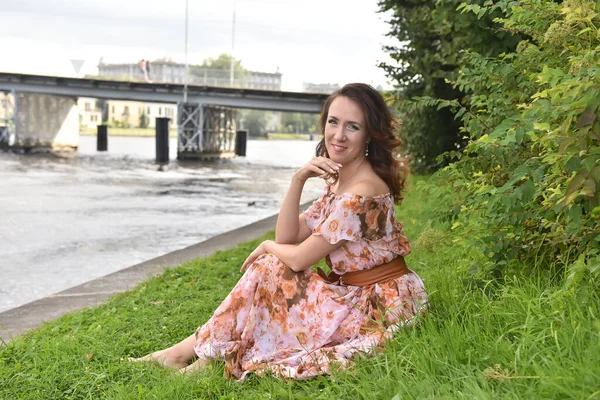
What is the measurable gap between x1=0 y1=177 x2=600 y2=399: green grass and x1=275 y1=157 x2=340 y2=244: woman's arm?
0.78 meters

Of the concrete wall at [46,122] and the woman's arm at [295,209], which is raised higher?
the woman's arm at [295,209]

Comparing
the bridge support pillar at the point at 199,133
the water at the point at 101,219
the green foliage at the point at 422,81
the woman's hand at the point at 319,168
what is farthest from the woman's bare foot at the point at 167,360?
the bridge support pillar at the point at 199,133

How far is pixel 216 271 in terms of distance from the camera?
313 inches

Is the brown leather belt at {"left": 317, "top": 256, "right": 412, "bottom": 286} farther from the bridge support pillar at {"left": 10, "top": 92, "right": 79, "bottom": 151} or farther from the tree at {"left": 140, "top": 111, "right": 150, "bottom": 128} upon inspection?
the tree at {"left": 140, "top": 111, "right": 150, "bottom": 128}

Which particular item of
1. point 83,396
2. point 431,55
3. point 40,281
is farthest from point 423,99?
point 431,55

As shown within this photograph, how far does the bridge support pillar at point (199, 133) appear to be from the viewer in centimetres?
5953

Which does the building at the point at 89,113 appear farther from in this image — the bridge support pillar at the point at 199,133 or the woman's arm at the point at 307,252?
the woman's arm at the point at 307,252

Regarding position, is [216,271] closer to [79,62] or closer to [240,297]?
[240,297]

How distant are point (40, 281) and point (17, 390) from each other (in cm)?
584

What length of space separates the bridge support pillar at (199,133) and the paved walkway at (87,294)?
49.0 meters

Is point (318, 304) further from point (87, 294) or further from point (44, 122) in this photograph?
point (44, 122)

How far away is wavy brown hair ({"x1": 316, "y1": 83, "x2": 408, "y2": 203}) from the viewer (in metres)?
4.10

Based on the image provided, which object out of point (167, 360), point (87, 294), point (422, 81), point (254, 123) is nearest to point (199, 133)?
point (422, 81)

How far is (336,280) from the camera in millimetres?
4164
